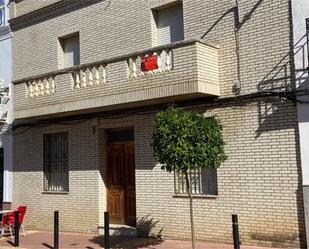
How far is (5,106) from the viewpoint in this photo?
1625 centimetres

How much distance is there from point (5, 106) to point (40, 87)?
102 inches

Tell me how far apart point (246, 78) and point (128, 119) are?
3.45 m

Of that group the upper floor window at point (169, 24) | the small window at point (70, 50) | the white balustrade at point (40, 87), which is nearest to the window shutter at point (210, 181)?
the upper floor window at point (169, 24)

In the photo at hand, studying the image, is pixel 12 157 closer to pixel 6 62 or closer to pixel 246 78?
pixel 6 62

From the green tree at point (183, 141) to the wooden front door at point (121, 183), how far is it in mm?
4099

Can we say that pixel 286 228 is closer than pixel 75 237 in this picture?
Yes

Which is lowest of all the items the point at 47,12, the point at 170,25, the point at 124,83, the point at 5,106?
the point at 124,83

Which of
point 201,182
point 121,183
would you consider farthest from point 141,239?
point 201,182

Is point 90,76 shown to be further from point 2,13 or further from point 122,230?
point 2,13

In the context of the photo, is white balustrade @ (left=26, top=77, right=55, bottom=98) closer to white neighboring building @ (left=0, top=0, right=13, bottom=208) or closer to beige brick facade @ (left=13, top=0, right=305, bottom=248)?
beige brick facade @ (left=13, top=0, right=305, bottom=248)

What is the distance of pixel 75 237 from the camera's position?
13.3m

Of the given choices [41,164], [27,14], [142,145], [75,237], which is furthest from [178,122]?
[27,14]

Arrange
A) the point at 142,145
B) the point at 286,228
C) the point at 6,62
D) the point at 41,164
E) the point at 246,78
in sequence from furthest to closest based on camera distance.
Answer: the point at 6,62, the point at 41,164, the point at 142,145, the point at 246,78, the point at 286,228

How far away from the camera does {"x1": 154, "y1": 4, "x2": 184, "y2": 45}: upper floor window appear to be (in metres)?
12.4
